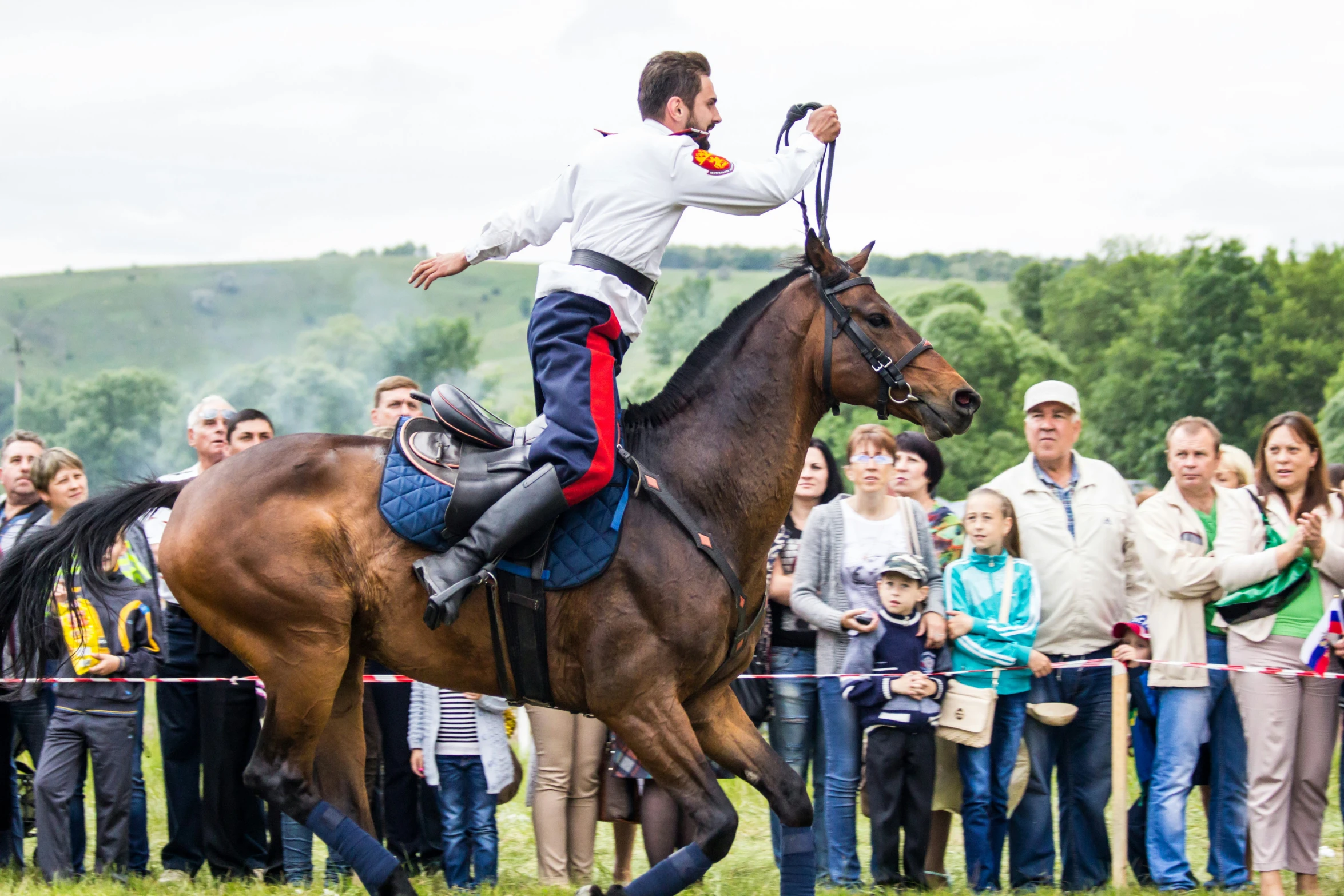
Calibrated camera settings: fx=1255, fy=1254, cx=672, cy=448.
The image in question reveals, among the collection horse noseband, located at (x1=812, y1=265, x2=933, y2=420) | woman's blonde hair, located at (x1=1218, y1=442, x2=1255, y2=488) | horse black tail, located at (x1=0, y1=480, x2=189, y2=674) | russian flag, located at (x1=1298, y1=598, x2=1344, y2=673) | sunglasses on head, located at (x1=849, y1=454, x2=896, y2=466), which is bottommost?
russian flag, located at (x1=1298, y1=598, x2=1344, y2=673)

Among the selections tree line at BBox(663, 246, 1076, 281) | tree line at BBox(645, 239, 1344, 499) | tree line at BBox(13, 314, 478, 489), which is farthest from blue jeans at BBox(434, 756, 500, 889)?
tree line at BBox(663, 246, 1076, 281)

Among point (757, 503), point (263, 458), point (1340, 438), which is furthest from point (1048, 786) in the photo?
point (1340, 438)

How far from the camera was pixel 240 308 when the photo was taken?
293ft

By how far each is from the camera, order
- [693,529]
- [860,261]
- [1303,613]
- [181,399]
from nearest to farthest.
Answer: [693,529] < [860,261] < [1303,613] < [181,399]

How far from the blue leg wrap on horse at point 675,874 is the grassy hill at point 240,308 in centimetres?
6466

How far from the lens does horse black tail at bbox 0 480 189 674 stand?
508cm

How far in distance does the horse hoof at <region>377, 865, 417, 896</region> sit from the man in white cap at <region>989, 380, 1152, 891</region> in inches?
122

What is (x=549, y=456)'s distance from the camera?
4.34 meters

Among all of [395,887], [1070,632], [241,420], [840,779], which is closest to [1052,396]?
[1070,632]

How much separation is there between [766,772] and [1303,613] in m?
2.96

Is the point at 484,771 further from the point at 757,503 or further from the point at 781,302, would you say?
the point at 781,302

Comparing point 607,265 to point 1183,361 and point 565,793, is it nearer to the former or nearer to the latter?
point 565,793

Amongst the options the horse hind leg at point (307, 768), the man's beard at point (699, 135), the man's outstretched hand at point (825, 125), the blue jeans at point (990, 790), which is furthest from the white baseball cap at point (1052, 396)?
the horse hind leg at point (307, 768)

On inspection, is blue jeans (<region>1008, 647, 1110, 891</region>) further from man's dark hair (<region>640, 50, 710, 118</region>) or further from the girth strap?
man's dark hair (<region>640, 50, 710, 118</region>)
